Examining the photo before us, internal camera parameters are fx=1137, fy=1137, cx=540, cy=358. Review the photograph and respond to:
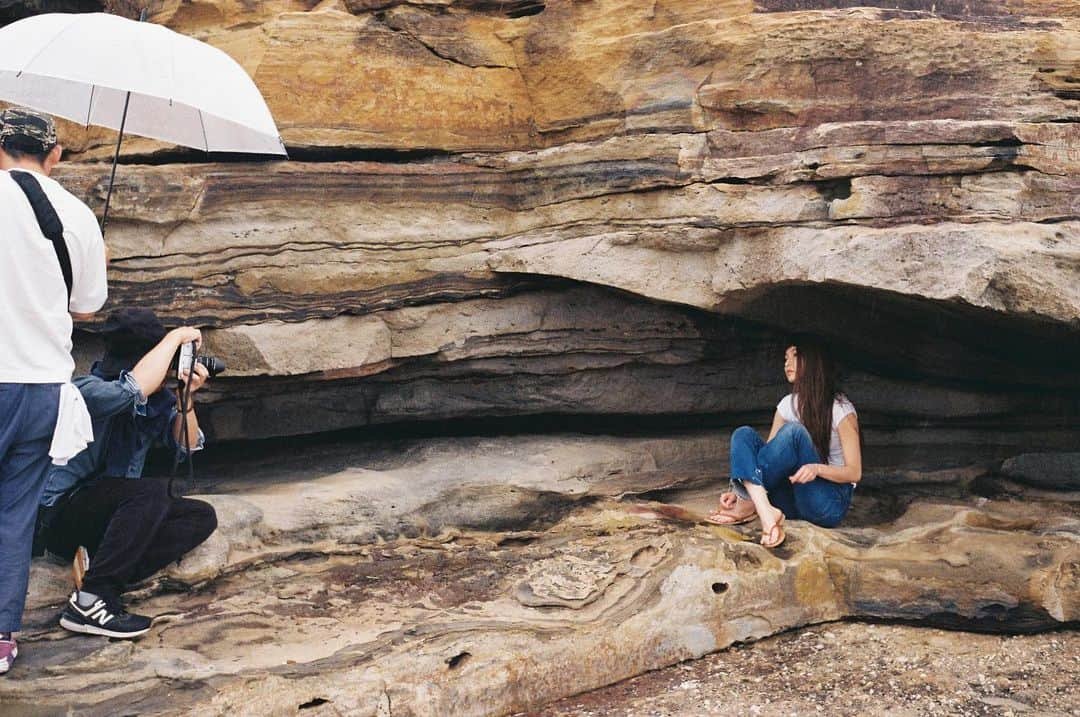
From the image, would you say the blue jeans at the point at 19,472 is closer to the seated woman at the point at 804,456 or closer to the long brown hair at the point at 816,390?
the seated woman at the point at 804,456

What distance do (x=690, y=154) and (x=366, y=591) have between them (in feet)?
8.07

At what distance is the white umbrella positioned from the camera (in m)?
3.99

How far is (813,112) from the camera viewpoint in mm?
5238

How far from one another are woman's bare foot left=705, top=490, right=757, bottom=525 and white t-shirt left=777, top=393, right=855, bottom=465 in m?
0.42

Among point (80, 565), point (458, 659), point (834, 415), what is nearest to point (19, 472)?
point (80, 565)

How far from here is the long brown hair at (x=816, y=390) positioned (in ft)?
16.7

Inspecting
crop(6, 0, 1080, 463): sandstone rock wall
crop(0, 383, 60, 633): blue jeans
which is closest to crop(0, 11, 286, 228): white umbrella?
crop(6, 0, 1080, 463): sandstone rock wall

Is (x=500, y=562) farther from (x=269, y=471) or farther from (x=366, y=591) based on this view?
(x=269, y=471)

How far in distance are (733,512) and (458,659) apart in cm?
165

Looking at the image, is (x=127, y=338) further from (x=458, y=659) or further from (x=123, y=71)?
(x=458, y=659)

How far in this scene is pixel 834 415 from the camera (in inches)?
202

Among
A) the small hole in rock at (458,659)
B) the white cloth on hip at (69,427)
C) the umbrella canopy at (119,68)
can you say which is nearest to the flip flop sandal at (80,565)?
the white cloth on hip at (69,427)

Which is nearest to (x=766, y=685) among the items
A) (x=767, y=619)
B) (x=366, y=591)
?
(x=767, y=619)

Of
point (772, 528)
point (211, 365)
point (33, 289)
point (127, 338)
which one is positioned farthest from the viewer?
point (772, 528)
